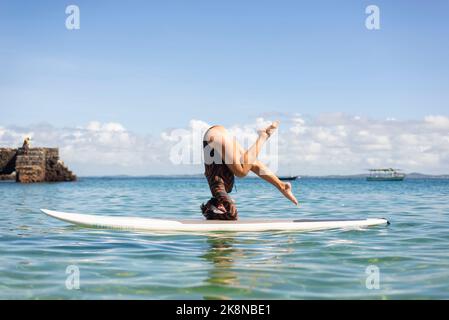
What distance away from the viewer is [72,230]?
9.74m

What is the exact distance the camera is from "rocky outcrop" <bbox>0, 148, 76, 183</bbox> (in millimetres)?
77375

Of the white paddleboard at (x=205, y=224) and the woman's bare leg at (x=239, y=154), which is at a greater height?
the woman's bare leg at (x=239, y=154)

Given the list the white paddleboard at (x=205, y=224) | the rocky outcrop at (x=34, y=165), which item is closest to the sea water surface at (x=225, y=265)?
the white paddleboard at (x=205, y=224)

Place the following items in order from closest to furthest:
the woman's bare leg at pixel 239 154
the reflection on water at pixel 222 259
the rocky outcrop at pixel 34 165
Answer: the reflection on water at pixel 222 259, the woman's bare leg at pixel 239 154, the rocky outcrop at pixel 34 165

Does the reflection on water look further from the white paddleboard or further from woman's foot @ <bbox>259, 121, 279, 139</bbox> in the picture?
woman's foot @ <bbox>259, 121, 279, 139</bbox>

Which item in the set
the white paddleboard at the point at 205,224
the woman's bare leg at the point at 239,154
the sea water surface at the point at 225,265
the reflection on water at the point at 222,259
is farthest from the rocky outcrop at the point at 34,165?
the reflection on water at the point at 222,259

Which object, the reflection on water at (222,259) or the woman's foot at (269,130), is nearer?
the reflection on water at (222,259)

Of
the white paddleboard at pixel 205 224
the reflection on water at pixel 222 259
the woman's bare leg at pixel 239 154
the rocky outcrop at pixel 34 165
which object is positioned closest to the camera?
the reflection on water at pixel 222 259

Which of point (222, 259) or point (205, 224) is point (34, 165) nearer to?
point (205, 224)

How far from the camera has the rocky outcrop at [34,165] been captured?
254ft

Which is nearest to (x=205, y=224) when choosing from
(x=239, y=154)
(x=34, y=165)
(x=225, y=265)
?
(x=239, y=154)

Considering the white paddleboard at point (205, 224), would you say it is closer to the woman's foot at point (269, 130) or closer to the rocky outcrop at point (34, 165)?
the woman's foot at point (269, 130)

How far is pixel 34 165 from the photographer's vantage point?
7850cm
